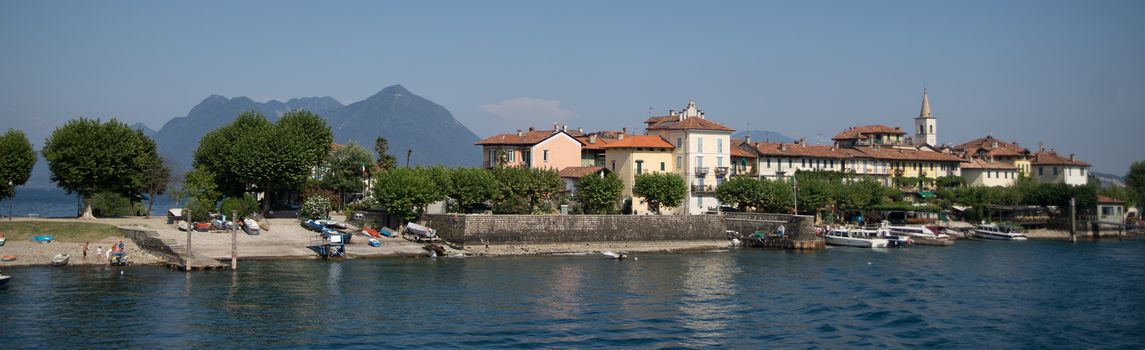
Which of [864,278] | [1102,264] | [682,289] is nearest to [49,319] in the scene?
[682,289]

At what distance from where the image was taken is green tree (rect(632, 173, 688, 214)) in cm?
8550

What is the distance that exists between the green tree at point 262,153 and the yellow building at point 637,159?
2583 centimetres

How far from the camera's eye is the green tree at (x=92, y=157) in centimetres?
7012

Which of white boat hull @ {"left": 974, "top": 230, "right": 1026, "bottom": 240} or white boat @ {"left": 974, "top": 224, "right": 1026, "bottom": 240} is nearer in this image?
white boat hull @ {"left": 974, "top": 230, "right": 1026, "bottom": 240}

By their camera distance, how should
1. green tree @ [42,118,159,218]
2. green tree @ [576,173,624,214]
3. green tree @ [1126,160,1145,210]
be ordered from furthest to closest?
green tree @ [1126,160,1145,210] < green tree @ [576,173,624,214] < green tree @ [42,118,159,218]

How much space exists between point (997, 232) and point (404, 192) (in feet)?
198

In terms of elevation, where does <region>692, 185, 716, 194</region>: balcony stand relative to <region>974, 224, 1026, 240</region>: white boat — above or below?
above

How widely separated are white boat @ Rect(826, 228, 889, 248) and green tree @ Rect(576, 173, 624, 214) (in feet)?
63.6

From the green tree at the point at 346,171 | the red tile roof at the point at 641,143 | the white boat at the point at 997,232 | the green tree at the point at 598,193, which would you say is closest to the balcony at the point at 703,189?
the red tile roof at the point at 641,143

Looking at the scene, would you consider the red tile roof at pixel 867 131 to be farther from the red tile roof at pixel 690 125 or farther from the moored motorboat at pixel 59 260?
the moored motorboat at pixel 59 260

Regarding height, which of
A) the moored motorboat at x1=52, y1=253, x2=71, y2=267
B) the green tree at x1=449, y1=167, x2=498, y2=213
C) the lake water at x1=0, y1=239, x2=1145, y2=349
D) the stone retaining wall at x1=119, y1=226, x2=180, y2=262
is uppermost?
the green tree at x1=449, y1=167, x2=498, y2=213

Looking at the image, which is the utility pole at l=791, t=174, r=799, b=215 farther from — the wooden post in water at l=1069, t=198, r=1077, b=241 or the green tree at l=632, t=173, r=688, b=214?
the wooden post in water at l=1069, t=198, r=1077, b=241

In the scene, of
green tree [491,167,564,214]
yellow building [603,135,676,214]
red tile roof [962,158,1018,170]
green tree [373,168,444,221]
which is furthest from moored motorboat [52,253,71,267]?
red tile roof [962,158,1018,170]

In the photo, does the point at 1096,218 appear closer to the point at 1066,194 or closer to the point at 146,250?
the point at 1066,194
